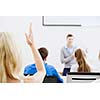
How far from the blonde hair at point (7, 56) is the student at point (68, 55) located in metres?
0.31

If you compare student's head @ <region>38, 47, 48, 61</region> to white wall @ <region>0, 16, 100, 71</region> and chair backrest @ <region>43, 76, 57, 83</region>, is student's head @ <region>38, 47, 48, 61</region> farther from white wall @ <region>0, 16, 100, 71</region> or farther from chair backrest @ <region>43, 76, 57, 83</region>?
chair backrest @ <region>43, 76, 57, 83</region>

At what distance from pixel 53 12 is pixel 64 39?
20 cm

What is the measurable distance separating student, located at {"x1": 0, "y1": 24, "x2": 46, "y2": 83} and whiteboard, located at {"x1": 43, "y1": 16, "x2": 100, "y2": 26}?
0.14 meters

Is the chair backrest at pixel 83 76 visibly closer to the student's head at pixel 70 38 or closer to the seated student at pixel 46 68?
the seated student at pixel 46 68

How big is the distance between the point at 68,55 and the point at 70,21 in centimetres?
23

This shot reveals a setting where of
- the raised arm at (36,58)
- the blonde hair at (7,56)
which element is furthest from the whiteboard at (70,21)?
the blonde hair at (7,56)

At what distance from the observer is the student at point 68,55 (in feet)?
4.87

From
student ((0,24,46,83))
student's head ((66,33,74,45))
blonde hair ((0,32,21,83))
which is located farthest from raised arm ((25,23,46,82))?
student's head ((66,33,74,45))

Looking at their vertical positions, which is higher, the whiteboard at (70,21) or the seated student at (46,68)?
the whiteboard at (70,21)

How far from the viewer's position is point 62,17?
1484 mm

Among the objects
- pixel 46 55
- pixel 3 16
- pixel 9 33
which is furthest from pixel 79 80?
pixel 3 16
